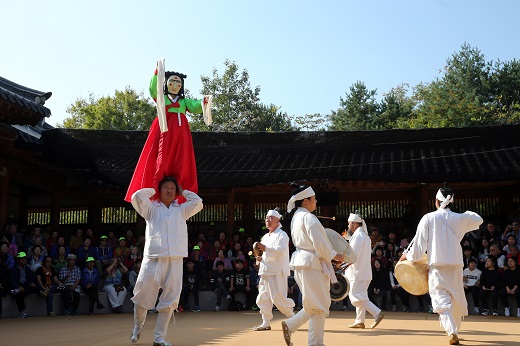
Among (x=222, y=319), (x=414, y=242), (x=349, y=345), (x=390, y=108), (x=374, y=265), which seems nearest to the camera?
(x=349, y=345)

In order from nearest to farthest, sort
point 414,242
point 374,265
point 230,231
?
point 414,242
point 374,265
point 230,231

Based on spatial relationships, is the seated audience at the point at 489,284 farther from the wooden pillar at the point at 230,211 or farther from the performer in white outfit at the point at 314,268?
the performer in white outfit at the point at 314,268

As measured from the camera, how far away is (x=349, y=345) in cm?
838

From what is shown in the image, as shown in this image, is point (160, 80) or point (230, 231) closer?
point (160, 80)

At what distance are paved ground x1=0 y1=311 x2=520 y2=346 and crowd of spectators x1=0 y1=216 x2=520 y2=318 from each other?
39.0 inches

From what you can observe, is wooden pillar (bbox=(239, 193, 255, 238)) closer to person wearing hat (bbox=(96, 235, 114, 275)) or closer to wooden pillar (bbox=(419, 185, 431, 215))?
person wearing hat (bbox=(96, 235, 114, 275))

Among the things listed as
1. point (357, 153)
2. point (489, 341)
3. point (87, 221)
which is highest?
point (357, 153)

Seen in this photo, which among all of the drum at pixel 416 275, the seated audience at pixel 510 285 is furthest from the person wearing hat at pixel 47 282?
the seated audience at pixel 510 285

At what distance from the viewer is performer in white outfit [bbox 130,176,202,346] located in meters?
7.74

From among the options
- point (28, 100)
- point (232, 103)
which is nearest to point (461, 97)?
point (232, 103)

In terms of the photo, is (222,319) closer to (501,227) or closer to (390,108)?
(501,227)

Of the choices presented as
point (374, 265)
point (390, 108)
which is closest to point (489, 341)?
point (374, 265)

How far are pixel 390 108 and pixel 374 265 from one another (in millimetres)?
28592

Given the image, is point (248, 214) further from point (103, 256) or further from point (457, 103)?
point (457, 103)
